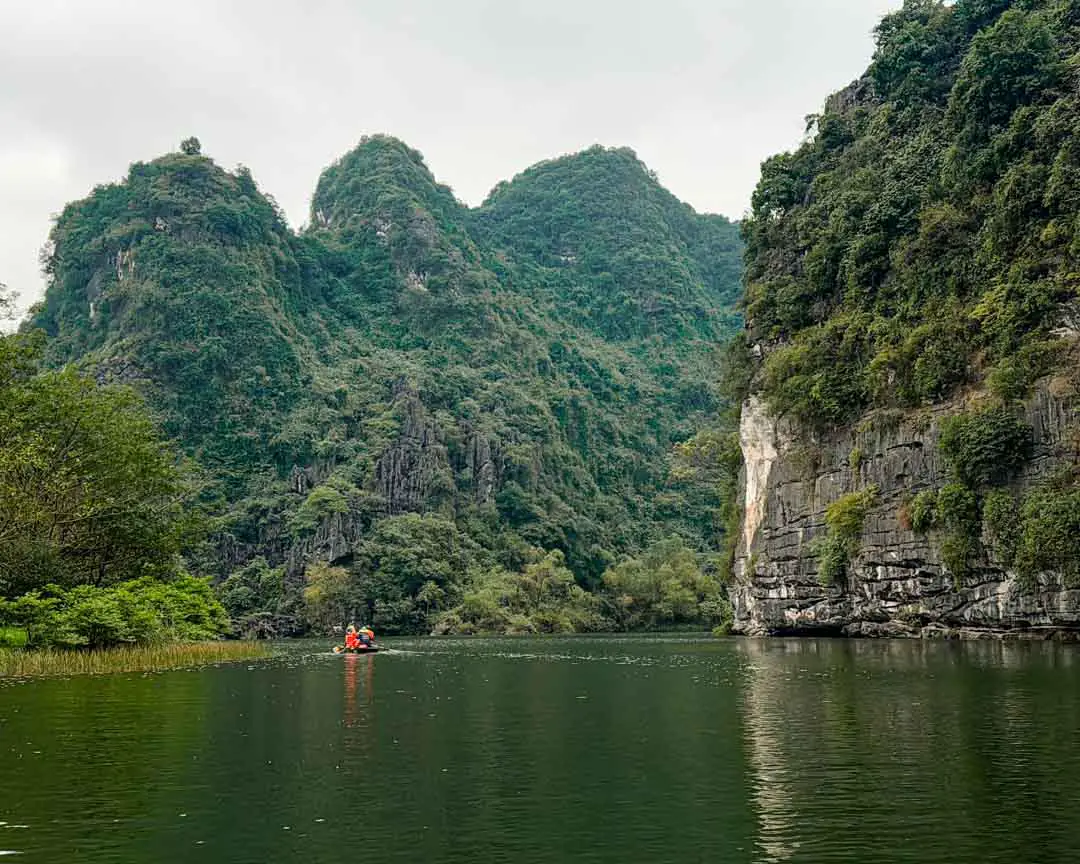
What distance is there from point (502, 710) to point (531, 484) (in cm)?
10059

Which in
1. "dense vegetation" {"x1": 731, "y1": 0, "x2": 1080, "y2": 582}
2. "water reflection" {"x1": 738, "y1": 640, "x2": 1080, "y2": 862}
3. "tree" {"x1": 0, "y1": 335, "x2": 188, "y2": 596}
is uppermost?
"dense vegetation" {"x1": 731, "y1": 0, "x2": 1080, "y2": 582}

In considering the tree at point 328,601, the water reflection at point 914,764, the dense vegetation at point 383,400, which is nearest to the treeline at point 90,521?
the tree at point 328,601

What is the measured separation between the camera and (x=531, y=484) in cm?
12262

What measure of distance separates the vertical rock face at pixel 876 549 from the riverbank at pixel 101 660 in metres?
28.9

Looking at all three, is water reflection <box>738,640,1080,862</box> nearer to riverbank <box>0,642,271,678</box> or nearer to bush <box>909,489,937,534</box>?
riverbank <box>0,642,271,678</box>

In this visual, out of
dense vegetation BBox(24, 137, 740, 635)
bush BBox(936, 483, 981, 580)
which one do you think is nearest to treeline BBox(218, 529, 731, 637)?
dense vegetation BBox(24, 137, 740, 635)

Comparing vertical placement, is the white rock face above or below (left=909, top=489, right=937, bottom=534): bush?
above

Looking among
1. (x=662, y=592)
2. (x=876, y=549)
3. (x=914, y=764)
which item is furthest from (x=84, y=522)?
(x=662, y=592)

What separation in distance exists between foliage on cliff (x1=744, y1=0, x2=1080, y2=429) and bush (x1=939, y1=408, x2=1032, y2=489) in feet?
5.24

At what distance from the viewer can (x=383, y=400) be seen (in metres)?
125

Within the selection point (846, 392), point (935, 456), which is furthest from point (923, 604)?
point (846, 392)

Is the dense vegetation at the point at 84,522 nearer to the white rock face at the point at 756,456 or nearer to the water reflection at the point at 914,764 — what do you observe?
the water reflection at the point at 914,764

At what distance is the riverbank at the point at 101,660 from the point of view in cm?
3178

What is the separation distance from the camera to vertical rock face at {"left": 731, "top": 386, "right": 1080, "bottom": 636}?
4309 centimetres
